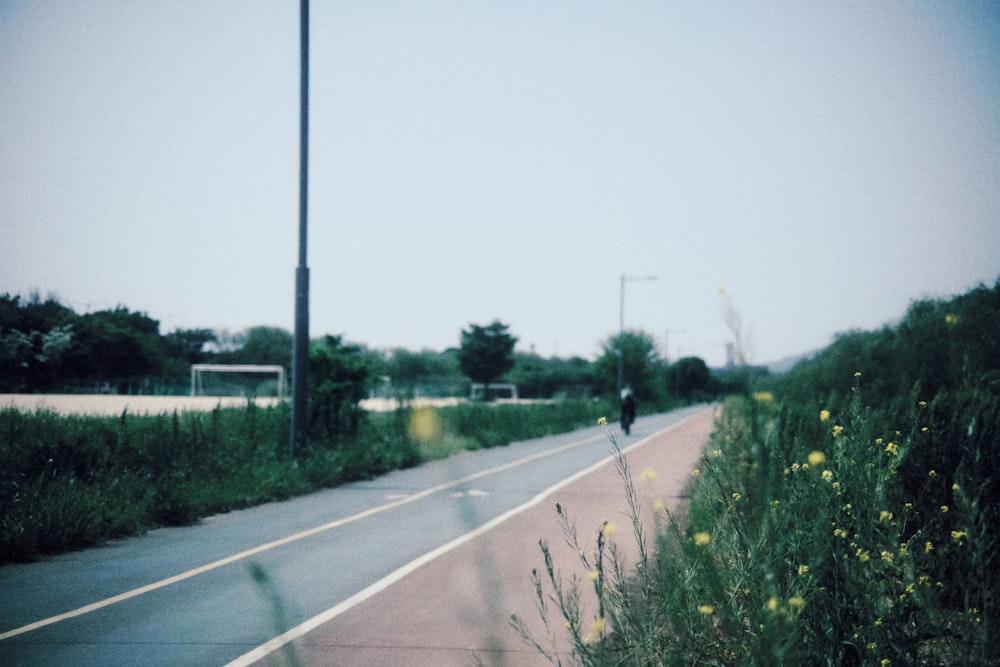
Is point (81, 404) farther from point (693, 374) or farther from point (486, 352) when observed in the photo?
point (486, 352)

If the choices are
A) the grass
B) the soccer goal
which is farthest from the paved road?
the soccer goal

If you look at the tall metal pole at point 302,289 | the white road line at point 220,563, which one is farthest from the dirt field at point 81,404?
the white road line at point 220,563

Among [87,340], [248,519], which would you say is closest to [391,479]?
[248,519]

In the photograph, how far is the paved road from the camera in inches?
185

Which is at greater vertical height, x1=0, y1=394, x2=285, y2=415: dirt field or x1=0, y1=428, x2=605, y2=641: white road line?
x1=0, y1=394, x2=285, y2=415: dirt field

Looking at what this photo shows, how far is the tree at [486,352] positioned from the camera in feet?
252

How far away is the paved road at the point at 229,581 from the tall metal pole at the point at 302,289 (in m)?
1.86

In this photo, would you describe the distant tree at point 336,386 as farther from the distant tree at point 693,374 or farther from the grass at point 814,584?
the grass at point 814,584

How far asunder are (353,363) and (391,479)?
346 cm

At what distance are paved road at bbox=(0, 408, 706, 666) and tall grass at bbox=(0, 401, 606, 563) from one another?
1.29ft

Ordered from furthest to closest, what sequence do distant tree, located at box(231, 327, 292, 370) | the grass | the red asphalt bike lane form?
distant tree, located at box(231, 327, 292, 370)
the red asphalt bike lane
the grass

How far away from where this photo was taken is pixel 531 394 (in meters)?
89.9

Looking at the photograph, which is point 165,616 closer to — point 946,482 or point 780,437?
point 780,437

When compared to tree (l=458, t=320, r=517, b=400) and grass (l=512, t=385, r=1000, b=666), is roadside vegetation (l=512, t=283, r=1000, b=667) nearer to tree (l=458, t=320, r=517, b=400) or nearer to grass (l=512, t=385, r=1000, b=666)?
grass (l=512, t=385, r=1000, b=666)
